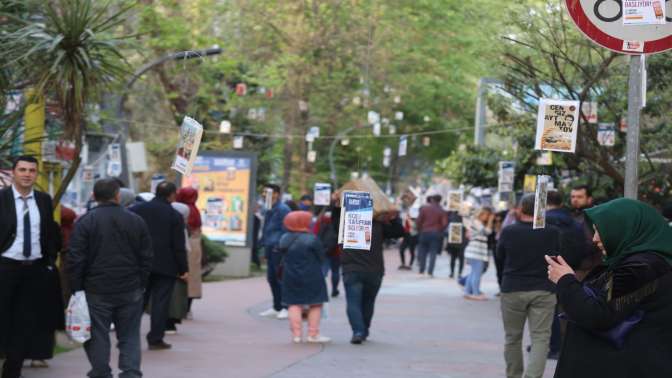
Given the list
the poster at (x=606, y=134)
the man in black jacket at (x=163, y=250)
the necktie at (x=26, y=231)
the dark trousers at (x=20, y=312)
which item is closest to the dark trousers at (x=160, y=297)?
the man in black jacket at (x=163, y=250)

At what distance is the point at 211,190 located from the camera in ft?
82.5

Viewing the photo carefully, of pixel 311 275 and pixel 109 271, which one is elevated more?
pixel 109 271

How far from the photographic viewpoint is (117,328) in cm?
945

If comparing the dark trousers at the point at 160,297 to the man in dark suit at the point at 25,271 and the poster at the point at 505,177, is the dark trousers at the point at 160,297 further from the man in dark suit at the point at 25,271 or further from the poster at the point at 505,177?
the poster at the point at 505,177

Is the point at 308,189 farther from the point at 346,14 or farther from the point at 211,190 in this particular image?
the point at 346,14

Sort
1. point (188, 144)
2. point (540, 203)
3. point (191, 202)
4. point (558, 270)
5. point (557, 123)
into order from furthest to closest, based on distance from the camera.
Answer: point (191, 202) < point (557, 123) < point (188, 144) < point (540, 203) < point (558, 270)

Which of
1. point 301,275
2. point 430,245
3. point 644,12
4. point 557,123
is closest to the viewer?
point 644,12

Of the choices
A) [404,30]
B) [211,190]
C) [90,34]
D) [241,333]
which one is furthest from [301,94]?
[90,34]

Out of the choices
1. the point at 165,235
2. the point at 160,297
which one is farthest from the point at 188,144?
the point at 160,297

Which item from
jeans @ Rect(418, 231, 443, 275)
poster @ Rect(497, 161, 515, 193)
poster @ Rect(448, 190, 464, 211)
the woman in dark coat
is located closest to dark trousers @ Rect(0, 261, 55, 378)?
the woman in dark coat

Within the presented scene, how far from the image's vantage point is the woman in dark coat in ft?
44.6

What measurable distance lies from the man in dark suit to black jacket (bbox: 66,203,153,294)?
355 mm

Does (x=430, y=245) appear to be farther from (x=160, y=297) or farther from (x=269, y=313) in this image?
(x=160, y=297)

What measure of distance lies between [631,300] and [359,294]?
8848 mm
